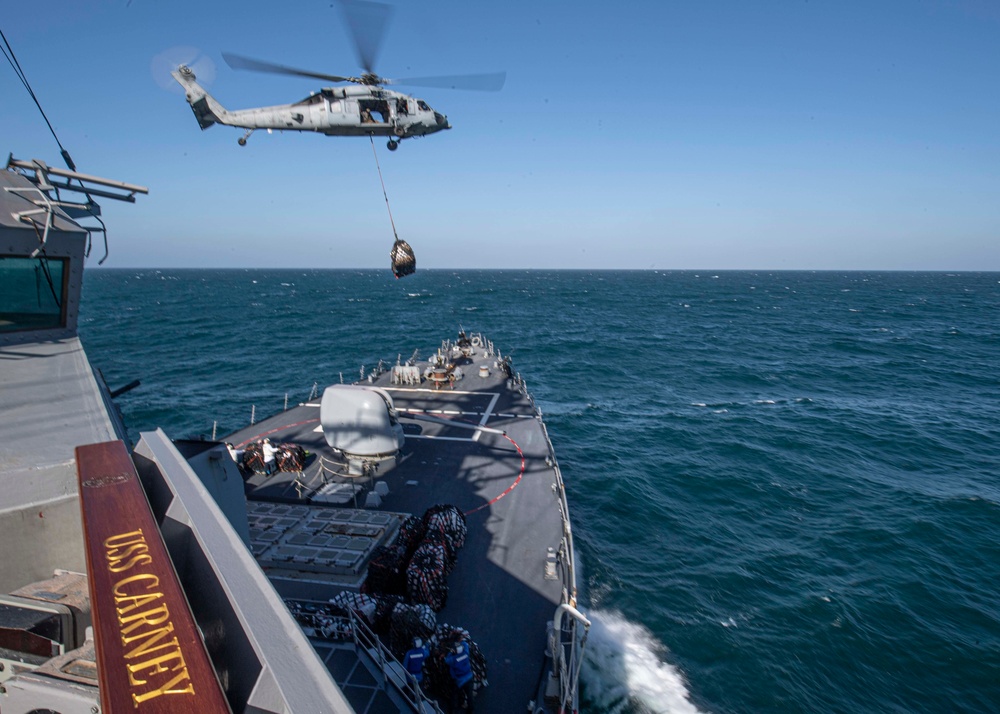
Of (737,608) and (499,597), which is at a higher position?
(499,597)

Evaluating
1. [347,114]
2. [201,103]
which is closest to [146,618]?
[347,114]

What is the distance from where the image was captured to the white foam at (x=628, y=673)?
13.5 metres

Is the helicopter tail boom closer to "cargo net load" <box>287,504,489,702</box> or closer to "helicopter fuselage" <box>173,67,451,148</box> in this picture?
"helicopter fuselage" <box>173,67,451,148</box>

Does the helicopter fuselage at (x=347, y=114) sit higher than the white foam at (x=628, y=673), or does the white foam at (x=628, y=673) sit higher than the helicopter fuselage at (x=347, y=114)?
the helicopter fuselage at (x=347, y=114)

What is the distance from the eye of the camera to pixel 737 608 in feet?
57.2

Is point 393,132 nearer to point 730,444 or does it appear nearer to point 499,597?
point 499,597

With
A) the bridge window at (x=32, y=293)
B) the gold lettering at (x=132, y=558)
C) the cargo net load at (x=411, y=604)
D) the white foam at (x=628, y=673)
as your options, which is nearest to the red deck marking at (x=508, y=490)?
the cargo net load at (x=411, y=604)

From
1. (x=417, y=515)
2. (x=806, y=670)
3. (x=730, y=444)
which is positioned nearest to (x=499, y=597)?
(x=417, y=515)

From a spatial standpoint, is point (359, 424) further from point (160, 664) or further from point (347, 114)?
point (160, 664)

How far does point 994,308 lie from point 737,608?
448 ft

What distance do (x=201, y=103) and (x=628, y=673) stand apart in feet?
73.5

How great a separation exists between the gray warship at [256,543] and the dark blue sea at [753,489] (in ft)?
14.8

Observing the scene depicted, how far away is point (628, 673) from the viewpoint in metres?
14.6

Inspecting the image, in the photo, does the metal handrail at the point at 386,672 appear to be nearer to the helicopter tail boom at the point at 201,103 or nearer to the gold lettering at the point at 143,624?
the gold lettering at the point at 143,624
